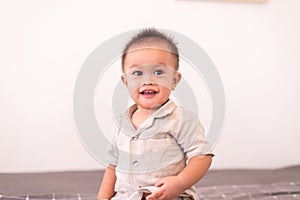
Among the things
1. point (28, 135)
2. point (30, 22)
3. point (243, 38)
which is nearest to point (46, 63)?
point (30, 22)

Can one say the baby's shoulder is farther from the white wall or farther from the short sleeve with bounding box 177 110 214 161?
the white wall

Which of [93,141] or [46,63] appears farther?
[46,63]

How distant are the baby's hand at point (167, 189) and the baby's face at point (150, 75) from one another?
14 centimetres

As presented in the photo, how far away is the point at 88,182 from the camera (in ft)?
4.79

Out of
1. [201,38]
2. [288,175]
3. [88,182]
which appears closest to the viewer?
[88,182]

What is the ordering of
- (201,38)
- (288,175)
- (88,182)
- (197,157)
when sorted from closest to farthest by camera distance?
1. (197,157)
2. (88,182)
3. (288,175)
4. (201,38)

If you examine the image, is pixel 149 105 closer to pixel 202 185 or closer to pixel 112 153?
pixel 112 153

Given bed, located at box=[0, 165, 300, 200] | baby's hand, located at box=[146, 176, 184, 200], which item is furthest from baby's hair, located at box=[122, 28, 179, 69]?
bed, located at box=[0, 165, 300, 200]

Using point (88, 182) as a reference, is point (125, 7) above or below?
above

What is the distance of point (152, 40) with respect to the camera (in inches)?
34.9

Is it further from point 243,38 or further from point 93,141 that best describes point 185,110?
point 243,38

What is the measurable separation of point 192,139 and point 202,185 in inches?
23.3

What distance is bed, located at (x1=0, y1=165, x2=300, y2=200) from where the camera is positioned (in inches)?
51.6

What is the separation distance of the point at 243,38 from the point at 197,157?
989mm
